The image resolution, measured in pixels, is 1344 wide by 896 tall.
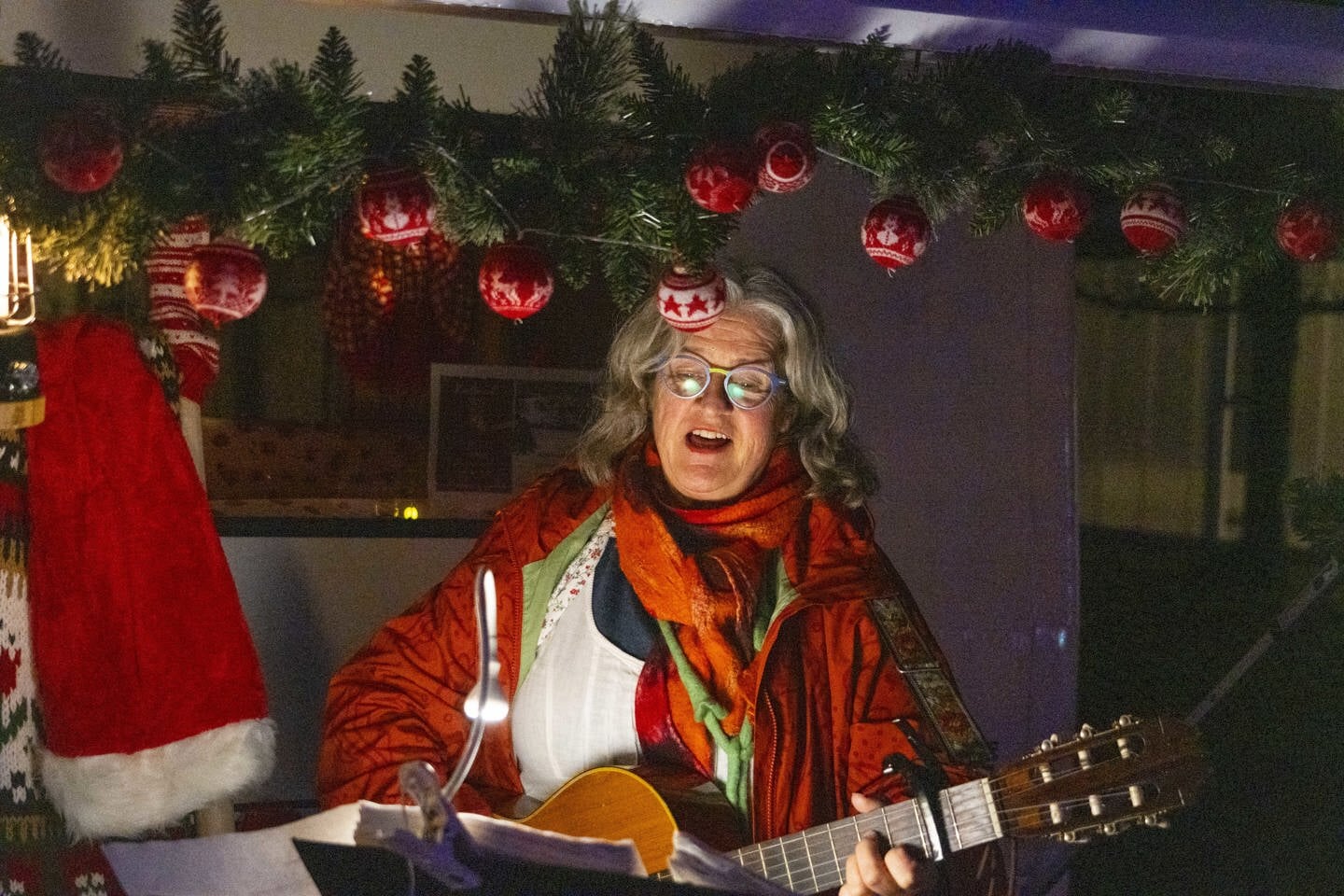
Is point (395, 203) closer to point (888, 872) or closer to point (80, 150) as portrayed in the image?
point (80, 150)

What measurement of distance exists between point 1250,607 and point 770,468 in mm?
4273

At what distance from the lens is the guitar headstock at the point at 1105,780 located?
143 cm

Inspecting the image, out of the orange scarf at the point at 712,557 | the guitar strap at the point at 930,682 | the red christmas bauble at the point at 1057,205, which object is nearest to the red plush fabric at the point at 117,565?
the orange scarf at the point at 712,557

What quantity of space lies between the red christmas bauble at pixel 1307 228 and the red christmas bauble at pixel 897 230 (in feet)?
1.52

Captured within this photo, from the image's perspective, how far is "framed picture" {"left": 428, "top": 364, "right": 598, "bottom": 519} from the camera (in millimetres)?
2383

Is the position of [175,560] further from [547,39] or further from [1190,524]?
[1190,524]

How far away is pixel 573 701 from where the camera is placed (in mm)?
1852

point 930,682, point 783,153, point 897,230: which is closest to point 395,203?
point 783,153

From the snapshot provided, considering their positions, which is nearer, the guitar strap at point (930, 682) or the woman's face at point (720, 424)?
the guitar strap at point (930, 682)

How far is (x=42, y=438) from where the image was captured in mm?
1522

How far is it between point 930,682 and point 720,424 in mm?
470

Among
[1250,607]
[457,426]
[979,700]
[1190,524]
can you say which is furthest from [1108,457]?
[457,426]

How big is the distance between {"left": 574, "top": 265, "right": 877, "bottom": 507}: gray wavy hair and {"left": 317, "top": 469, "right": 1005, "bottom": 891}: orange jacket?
71 millimetres

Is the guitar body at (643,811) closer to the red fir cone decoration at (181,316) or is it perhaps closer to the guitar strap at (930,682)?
the guitar strap at (930,682)
